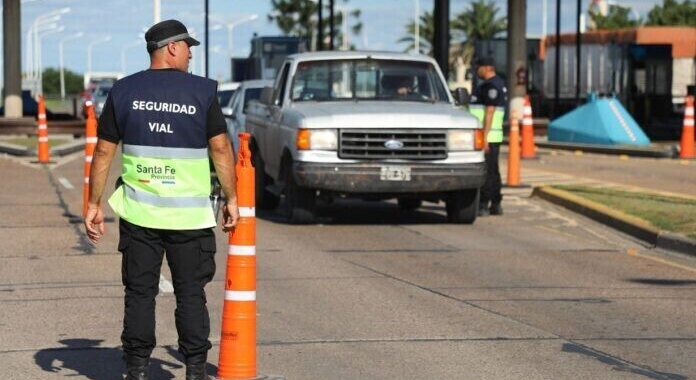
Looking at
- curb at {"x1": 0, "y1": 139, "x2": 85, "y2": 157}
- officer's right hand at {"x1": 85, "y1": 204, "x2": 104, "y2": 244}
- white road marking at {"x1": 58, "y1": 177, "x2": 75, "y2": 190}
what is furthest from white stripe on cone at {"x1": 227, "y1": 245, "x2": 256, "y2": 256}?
curb at {"x1": 0, "y1": 139, "x2": 85, "y2": 157}

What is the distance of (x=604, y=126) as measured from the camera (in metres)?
33.6

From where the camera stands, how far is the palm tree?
99.2 metres

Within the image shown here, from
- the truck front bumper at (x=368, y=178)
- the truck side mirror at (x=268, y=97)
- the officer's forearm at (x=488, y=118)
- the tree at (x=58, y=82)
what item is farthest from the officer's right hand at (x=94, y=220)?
the tree at (x=58, y=82)

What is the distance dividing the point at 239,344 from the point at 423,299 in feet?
12.3

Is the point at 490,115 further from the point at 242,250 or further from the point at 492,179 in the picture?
the point at 242,250

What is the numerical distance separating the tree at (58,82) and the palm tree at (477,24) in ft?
206

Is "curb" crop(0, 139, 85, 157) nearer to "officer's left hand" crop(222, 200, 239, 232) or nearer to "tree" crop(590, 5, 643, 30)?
"officer's left hand" crop(222, 200, 239, 232)

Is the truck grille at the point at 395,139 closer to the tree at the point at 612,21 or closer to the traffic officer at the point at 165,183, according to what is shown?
the traffic officer at the point at 165,183

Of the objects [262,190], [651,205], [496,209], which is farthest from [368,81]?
[651,205]

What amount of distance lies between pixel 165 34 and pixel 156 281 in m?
1.21

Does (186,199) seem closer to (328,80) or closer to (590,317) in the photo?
(590,317)

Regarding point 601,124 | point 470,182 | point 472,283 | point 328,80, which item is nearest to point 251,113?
point 328,80

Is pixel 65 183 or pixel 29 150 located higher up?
pixel 65 183

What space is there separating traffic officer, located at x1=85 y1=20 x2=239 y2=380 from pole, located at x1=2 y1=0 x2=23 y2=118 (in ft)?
114
